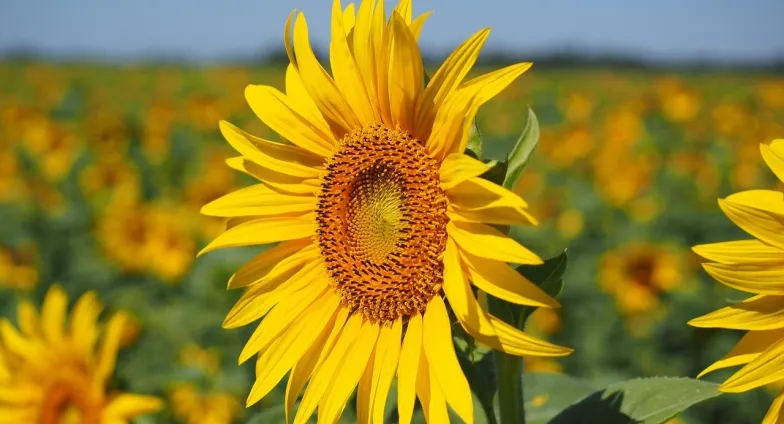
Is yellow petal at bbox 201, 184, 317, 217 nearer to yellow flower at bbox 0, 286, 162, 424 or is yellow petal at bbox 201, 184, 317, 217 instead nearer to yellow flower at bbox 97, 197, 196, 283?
yellow flower at bbox 0, 286, 162, 424

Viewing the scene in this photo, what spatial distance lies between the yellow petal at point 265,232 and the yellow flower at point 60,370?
102cm

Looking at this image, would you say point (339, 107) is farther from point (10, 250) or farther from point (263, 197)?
point (10, 250)

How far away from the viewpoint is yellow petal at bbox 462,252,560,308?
4.58 ft

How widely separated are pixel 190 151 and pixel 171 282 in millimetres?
5198

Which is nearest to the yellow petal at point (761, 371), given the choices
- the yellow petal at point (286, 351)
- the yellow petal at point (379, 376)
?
the yellow petal at point (379, 376)

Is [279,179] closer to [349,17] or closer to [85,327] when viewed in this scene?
[349,17]

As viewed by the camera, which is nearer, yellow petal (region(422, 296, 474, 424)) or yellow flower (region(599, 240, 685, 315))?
yellow petal (region(422, 296, 474, 424))

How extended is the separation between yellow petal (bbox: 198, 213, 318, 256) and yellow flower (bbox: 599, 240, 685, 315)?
165 inches

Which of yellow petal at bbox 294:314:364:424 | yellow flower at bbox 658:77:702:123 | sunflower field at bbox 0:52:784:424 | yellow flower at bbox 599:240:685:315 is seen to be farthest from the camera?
yellow flower at bbox 658:77:702:123

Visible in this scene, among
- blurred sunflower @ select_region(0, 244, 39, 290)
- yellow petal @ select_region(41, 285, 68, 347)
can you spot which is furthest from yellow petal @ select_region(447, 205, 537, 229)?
blurred sunflower @ select_region(0, 244, 39, 290)

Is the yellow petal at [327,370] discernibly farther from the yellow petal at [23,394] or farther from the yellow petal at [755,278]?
the yellow petal at [23,394]

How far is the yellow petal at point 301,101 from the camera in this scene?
183 cm

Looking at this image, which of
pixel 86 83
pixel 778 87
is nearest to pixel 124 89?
pixel 86 83

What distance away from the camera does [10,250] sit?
7.20 m
